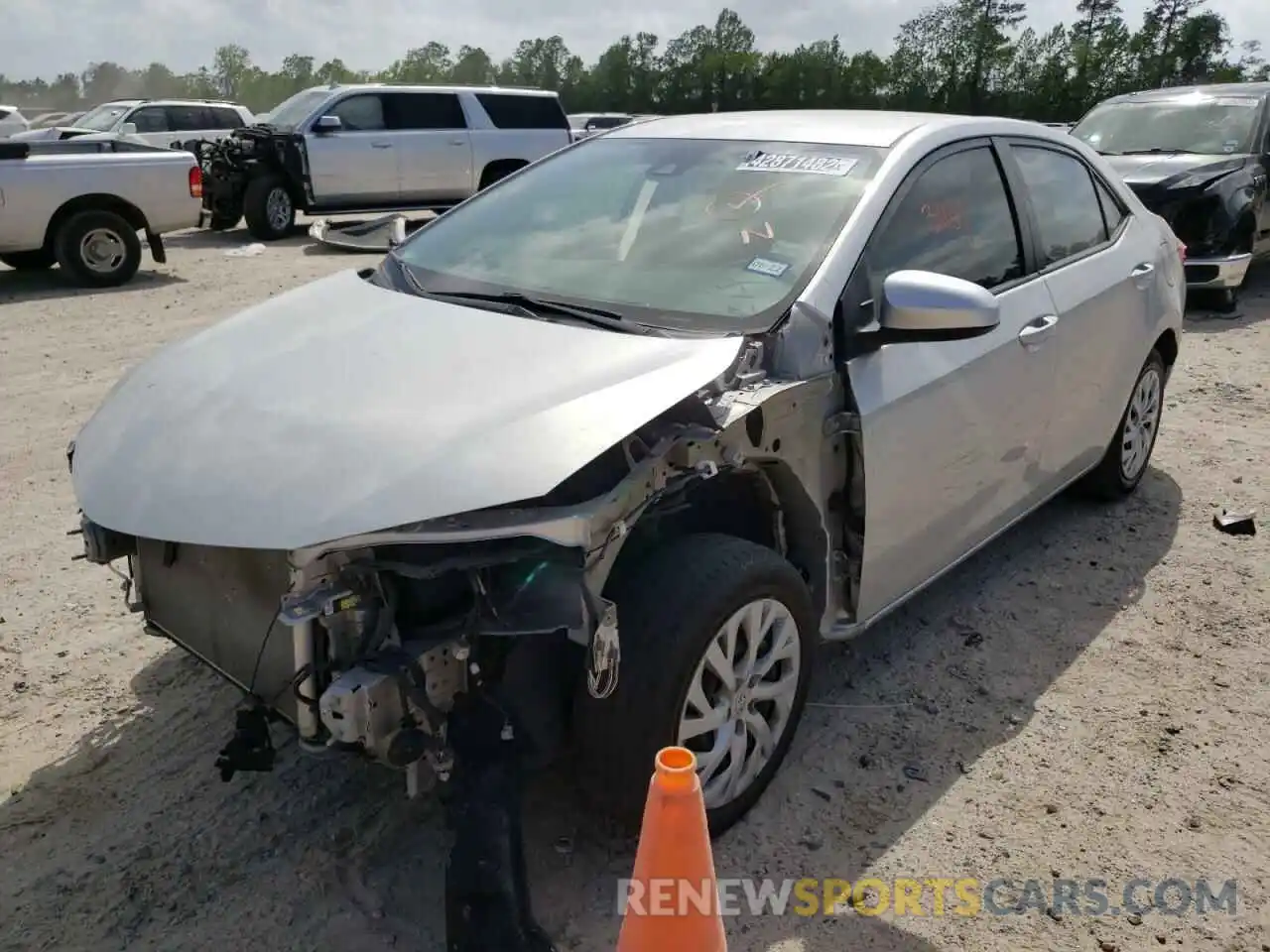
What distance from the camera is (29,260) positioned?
11086mm

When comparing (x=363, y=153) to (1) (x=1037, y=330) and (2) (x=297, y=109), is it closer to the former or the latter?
(2) (x=297, y=109)

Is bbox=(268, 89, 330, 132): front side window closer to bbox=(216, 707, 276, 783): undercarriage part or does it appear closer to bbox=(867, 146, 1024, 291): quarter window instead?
bbox=(867, 146, 1024, 291): quarter window

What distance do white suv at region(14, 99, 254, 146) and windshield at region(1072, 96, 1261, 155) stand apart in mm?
14221

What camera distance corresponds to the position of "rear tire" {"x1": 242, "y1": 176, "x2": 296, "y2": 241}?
13.9 m

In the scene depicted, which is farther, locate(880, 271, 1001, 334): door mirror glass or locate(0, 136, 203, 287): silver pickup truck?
locate(0, 136, 203, 287): silver pickup truck

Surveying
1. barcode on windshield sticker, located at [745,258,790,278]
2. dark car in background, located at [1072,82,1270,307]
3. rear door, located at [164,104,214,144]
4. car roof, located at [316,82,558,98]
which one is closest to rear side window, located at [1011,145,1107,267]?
barcode on windshield sticker, located at [745,258,790,278]

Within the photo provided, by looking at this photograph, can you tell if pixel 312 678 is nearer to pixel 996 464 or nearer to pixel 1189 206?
pixel 996 464

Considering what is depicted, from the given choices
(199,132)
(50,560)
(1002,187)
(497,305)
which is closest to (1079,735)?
(1002,187)

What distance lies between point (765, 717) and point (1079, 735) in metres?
1.09

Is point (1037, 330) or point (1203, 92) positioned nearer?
point (1037, 330)

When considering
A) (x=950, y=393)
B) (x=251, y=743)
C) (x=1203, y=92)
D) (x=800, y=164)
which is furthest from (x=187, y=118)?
(x=251, y=743)

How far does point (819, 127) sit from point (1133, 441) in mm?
2325

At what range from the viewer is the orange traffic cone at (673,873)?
1912mm
